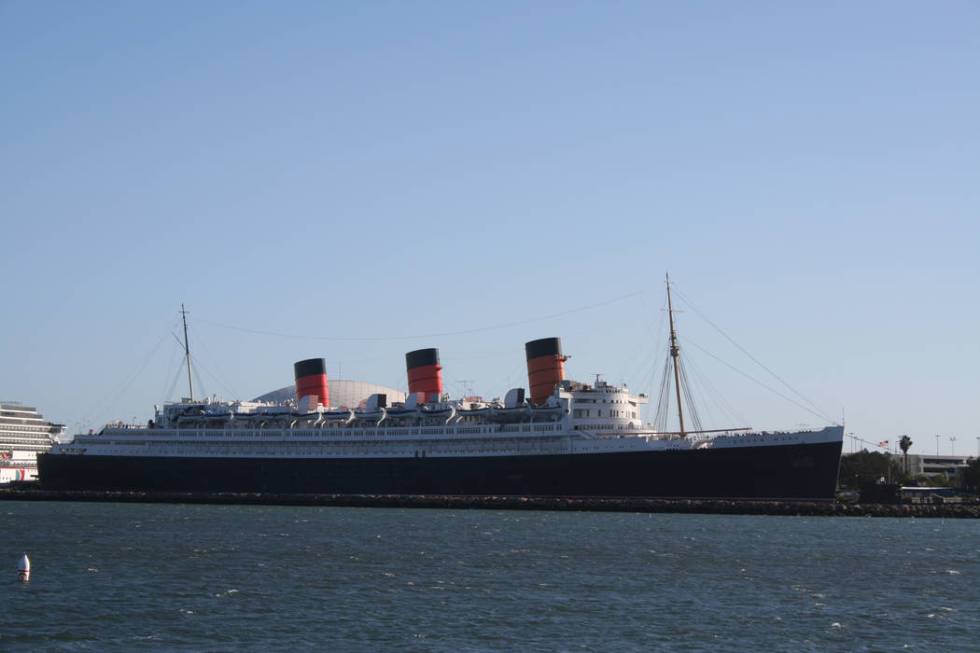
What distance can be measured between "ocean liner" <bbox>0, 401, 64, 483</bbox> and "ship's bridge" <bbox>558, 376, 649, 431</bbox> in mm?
85293

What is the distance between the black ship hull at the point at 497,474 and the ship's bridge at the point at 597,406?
352 centimetres

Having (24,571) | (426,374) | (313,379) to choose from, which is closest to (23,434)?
(313,379)

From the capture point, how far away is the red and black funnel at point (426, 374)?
3607 inches

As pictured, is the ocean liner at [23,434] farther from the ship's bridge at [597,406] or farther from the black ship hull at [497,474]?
the ship's bridge at [597,406]

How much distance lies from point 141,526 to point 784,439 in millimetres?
38035

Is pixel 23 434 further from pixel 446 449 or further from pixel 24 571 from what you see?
pixel 24 571

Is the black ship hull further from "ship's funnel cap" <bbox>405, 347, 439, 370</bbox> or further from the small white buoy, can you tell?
the small white buoy

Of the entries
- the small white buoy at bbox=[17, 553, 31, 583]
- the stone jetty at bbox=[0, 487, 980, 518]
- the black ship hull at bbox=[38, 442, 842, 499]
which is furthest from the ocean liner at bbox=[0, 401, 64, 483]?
the small white buoy at bbox=[17, 553, 31, 583]

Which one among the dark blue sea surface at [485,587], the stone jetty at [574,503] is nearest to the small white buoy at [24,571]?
the dark blue sea surface at [485,587]

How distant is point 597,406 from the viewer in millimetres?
83250

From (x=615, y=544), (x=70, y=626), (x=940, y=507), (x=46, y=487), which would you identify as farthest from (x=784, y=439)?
(x=46, y=487)

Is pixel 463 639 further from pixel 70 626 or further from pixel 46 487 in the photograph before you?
pixel 46 487

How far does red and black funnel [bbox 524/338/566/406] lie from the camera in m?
86.2

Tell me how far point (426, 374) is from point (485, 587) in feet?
172
